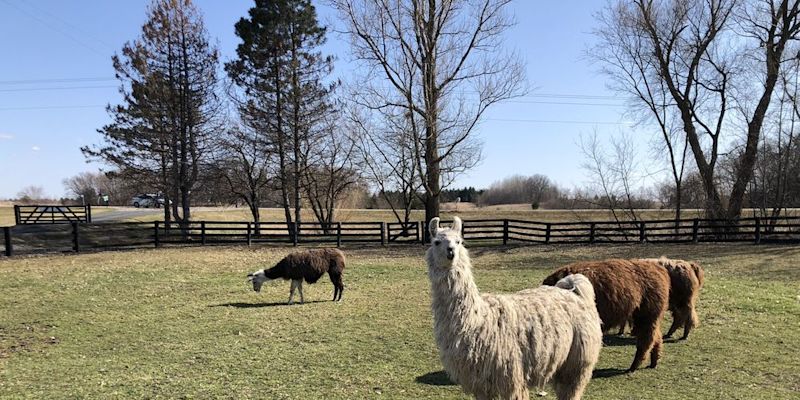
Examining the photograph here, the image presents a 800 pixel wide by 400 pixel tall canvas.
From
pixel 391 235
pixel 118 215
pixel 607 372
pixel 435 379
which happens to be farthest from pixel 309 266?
pixel 118 215

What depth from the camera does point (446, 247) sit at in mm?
3766

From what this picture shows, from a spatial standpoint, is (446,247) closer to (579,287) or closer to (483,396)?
(483,396)

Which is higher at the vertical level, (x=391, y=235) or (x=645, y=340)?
(x=391, y=235)

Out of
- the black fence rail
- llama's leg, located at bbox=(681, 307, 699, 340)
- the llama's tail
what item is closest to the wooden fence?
the black fence rail

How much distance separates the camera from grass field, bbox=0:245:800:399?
567 cm

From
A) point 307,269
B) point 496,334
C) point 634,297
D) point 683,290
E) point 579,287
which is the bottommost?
point 307,269

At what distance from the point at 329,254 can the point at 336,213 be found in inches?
972

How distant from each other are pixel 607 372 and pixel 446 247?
3.71 m

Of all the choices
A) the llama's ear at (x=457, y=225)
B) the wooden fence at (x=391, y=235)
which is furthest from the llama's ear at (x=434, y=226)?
the wooden fence at (x=391, y=235)

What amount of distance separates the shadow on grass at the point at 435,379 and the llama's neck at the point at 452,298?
221 centimetres

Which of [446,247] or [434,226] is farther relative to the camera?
[434,226]

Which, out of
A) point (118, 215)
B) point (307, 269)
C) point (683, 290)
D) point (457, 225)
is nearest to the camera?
point (457, 225)

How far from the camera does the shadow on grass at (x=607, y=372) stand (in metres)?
5.95

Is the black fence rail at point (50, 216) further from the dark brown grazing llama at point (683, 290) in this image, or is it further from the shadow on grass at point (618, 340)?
the dark brown grazing llama at point (683, 290)
